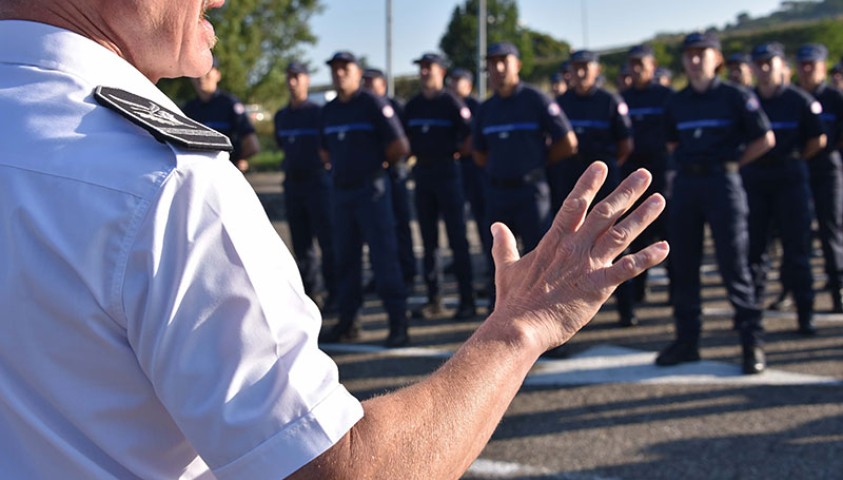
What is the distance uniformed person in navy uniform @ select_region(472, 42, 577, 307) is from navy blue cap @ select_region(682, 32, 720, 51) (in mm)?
1020

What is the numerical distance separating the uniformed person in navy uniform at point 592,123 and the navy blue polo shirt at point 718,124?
1.57 metres

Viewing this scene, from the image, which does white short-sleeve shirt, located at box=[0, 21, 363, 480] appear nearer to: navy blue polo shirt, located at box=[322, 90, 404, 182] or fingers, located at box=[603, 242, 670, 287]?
fingers, located at box=[603, 242, 670, 287]

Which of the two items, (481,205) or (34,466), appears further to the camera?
(481,205)

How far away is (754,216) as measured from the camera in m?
6.86

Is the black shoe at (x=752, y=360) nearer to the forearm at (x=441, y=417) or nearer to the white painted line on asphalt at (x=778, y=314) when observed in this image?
the white painted line on asphalt at (x=778, y=314)

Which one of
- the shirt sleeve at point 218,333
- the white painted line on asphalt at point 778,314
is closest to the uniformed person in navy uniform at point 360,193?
the white painted line on asphalt at point 778,314

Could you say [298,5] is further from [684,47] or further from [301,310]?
[301,310]

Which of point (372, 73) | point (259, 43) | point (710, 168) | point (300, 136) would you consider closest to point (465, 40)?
point (259, 43)

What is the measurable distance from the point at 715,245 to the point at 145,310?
5.16m

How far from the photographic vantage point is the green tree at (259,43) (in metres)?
27.3

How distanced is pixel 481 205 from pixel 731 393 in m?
4.19

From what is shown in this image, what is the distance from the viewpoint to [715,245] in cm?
563

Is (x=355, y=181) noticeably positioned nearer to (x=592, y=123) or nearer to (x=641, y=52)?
(x=592, y=123)

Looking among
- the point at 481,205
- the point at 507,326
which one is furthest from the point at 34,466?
the point at 481,205
